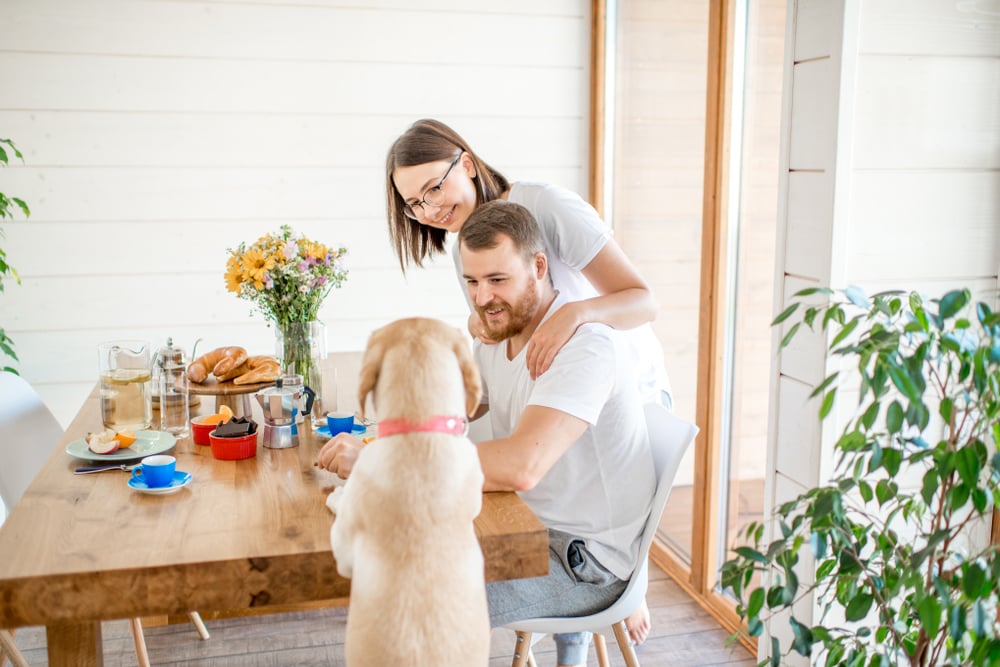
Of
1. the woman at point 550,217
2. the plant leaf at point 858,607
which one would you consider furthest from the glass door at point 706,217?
the plant leaf at point 858,607

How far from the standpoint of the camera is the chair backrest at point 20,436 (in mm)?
2236

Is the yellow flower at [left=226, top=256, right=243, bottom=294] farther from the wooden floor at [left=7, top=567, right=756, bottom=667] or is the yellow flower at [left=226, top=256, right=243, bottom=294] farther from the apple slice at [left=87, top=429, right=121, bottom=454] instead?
the wooden floor at [left=7, top=567, right=756, bottom=667]

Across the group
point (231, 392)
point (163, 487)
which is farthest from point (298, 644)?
point (163, 487)

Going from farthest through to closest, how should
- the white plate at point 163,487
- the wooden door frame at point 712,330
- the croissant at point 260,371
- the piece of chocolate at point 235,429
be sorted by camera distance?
the wooden door frame at point 712,330
the croissant at point 260,371
the piece of chocolate at point 235,429
the white plate at point 163,487

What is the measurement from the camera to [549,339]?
6.05 ft

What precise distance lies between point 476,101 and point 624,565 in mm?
2243

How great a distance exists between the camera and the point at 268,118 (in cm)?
346

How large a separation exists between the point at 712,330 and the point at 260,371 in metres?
1.38

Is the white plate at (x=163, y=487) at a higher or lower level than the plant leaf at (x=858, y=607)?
higher

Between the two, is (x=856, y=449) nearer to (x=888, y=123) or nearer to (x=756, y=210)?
(x=888, y=123)

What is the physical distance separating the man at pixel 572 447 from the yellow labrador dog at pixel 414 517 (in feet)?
1.78

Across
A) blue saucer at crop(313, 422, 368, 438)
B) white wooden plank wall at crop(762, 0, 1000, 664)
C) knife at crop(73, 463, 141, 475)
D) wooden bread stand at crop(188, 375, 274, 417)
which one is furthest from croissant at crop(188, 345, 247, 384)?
white wooden plank wall at crop(762, 0, 1000, 664)

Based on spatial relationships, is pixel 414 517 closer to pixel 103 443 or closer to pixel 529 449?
pixel 529 449

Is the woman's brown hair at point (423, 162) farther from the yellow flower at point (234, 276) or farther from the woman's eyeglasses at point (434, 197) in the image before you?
the yellow flower at point (234, 276)
